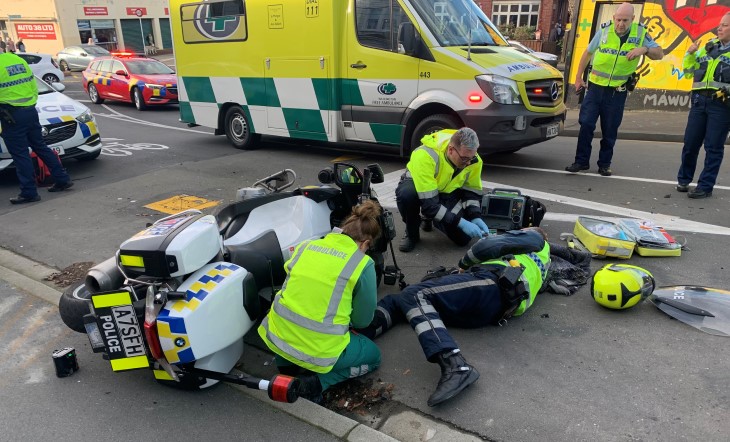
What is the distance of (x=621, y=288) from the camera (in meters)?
3.68

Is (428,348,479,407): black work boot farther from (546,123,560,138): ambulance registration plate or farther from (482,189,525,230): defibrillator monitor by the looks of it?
(546,123,560,138): ambulance registration plate

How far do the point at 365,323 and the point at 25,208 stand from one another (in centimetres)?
545

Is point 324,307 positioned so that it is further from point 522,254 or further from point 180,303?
point 522,254

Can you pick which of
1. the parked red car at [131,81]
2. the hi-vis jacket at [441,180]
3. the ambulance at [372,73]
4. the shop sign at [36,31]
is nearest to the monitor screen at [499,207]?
the hi-vis jacket at [441,180]

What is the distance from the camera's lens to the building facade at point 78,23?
34.4m

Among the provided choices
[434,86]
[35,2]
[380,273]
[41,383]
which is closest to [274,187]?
[380,273]

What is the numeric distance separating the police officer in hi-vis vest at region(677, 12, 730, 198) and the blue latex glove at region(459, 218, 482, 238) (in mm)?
3226

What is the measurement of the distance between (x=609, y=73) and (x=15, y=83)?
7.24 m

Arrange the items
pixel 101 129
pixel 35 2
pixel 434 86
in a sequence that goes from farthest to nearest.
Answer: pixel 35 2, pixel 101 129, pixel 434 86

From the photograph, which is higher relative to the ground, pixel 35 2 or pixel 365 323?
pixel 35 2

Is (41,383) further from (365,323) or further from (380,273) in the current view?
(380,273)

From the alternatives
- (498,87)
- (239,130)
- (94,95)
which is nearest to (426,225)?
(498,87)

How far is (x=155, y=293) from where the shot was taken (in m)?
2.78

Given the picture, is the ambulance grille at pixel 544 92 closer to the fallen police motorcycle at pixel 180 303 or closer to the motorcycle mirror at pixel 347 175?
the motorcycle mirror at pixel 347 175
